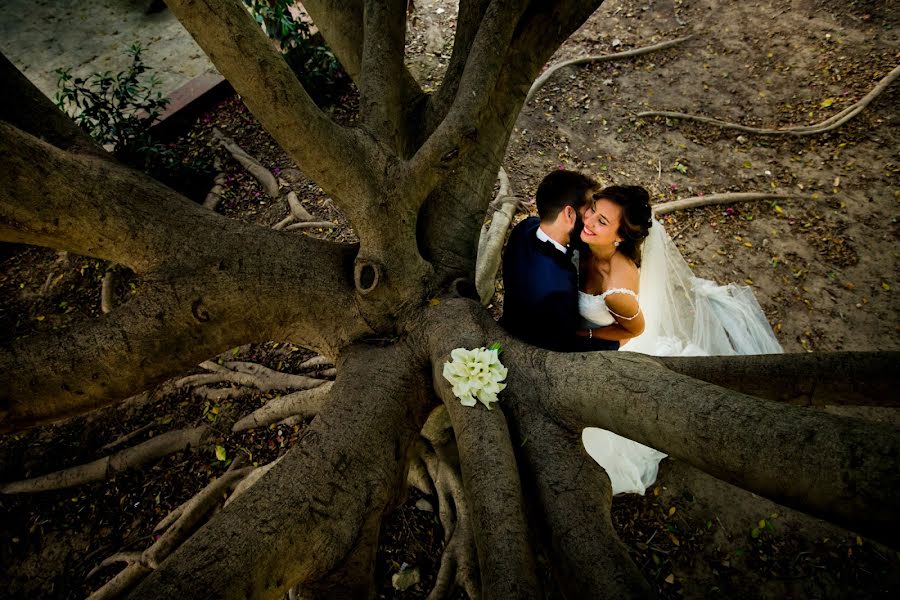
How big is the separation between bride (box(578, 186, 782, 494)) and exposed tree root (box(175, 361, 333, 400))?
2.32 meters

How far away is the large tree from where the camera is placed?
1.27m

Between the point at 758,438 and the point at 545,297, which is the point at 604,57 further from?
the point at 758,438

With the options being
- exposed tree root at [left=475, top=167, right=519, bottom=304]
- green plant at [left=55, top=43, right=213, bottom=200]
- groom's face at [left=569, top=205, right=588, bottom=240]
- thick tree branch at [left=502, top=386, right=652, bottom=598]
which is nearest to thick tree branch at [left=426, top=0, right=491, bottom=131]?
groom's face at [left=569, top=205, right=588, bottom=240]

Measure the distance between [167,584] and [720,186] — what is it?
6378 millimetres

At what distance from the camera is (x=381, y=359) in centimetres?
212

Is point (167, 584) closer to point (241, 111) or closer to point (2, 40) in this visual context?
point (241, 111)

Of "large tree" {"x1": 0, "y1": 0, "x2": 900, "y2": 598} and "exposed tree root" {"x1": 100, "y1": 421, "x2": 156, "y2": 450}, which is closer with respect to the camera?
"large tree" {"x1": 0, "y1": 0, "x2": 900, "y2": 598}

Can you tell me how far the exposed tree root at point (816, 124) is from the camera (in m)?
5.72

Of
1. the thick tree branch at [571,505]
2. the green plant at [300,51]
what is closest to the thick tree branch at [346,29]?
the thick tree branch at [571,505]

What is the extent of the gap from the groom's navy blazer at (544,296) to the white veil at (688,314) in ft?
3.63

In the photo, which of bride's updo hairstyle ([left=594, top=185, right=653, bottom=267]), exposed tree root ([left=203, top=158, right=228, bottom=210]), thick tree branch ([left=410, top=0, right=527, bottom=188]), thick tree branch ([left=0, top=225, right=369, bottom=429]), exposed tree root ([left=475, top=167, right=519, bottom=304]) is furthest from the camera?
exposed tree root ([left=203, top=158, right=228, bottom=210])

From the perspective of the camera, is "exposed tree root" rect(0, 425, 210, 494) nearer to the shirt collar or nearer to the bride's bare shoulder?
the shirt collar

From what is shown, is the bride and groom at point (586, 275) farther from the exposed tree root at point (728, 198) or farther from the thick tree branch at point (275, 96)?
the exposed tree root at point (728, 198)

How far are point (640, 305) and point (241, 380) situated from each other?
11.7 ft
